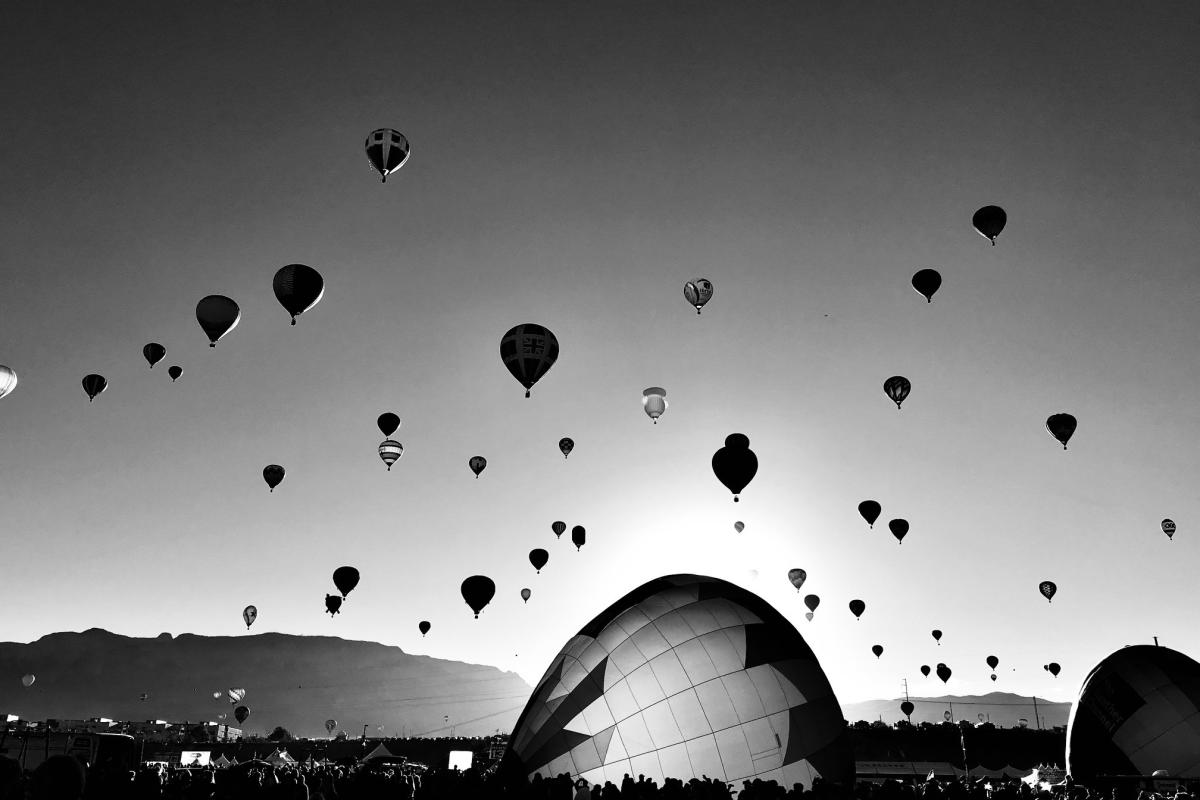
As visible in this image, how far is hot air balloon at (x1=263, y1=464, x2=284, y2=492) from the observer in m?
31.7

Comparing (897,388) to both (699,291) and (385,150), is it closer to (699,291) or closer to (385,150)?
(699,291)

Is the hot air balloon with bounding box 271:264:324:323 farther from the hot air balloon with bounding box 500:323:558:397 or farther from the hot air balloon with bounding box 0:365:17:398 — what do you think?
the hot air balloon with bounding box 0:365:17:398

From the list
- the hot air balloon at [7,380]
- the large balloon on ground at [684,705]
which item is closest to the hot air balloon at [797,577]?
the large balloon on ground at [684,705]

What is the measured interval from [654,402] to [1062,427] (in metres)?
14.4

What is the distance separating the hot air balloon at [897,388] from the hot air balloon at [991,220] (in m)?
5.99

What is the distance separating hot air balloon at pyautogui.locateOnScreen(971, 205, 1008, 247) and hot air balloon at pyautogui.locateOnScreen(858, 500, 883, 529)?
12112mm

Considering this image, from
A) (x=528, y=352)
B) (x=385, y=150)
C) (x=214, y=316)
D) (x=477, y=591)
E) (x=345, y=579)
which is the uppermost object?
(x=385, y=150)

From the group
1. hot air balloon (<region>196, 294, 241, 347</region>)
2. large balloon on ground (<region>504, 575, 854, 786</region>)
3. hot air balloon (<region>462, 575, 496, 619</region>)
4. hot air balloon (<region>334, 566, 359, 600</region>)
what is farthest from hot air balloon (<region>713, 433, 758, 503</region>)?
hot air balloon (<region>334, 566, 359, 600</region>)

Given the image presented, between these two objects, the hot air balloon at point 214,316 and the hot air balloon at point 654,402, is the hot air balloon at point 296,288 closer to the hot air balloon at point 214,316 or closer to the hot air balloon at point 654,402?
the hot air balloon at point 214,316

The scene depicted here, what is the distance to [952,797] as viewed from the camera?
35.7 feet

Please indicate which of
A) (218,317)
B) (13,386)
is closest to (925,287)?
(218,317)

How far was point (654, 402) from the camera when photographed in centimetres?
2981

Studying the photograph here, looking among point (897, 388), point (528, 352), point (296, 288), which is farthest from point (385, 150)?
point (897, 388)

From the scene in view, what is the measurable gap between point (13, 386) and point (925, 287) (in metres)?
30.0
